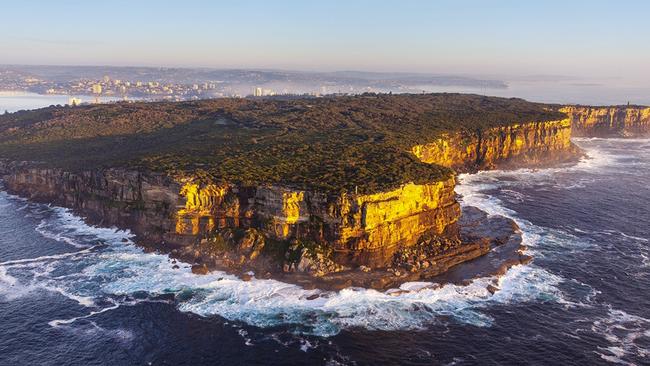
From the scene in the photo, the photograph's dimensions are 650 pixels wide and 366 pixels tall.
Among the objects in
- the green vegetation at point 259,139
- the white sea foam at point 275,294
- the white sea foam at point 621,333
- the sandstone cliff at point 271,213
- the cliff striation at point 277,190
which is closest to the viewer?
the white sea foam at point 621,333

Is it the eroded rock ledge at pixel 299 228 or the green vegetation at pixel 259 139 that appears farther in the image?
the green vegetation at pixel 259 139

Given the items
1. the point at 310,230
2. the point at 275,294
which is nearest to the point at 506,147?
the point at 310,230

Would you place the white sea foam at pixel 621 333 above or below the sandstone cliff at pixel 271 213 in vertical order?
below

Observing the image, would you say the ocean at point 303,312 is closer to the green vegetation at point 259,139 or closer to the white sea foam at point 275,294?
the white sea foam at point 275,294

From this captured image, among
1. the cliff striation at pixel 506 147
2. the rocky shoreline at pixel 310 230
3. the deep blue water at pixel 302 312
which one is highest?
the cliff striation at pixel 506 147

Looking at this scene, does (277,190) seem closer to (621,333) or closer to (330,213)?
(330,213)

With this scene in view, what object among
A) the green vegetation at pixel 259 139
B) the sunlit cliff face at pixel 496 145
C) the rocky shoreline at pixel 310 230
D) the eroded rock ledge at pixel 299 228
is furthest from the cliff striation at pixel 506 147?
the eroded rock ledge at pixel 299 228
